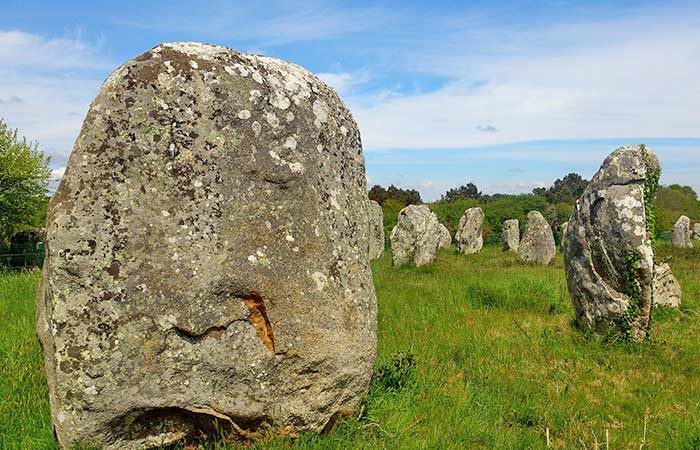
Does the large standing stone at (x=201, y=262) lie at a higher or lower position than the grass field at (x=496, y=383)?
higher

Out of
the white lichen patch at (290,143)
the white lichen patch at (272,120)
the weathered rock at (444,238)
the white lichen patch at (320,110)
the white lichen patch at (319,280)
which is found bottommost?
the white lichen patch at (319,280)

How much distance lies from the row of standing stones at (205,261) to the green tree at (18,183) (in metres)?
20.3

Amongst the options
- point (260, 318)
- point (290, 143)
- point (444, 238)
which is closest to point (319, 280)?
point (260, 318)

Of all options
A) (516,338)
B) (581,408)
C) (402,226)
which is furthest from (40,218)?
(581,408)

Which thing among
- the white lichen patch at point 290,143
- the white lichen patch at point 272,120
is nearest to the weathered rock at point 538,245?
the white lichen patch at point 290,143

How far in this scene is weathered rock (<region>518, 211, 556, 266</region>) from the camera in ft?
66.6

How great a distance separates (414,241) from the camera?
61.2ft

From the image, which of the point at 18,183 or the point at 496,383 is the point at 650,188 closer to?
the point at 496,383

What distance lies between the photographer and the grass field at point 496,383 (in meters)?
4.57

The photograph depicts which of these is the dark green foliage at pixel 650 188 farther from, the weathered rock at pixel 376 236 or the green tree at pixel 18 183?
the green tree at pixel 18 183

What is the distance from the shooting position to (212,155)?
3939 mm

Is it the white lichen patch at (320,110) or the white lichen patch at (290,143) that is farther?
the white lichen patch at (320,110)

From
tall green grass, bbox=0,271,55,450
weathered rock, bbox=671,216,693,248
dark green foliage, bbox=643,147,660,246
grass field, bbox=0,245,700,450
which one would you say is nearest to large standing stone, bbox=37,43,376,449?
grass field, bbox=0,245,700,450

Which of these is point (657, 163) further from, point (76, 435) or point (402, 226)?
point (402, 226)
